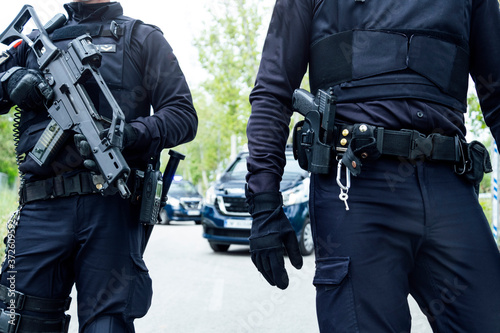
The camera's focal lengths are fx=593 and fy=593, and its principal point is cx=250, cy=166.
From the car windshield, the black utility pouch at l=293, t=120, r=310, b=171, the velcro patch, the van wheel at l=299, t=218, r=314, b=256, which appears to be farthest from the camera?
the car windshield

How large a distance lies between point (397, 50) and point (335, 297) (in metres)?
0.81

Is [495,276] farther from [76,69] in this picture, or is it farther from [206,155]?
[206,155]

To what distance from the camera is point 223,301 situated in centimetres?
591

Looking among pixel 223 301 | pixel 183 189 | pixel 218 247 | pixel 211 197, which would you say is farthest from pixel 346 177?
pixel 183 189

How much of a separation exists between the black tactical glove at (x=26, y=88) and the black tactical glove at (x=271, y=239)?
1.05 metres

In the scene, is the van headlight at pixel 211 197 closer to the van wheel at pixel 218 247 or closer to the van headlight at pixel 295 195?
the van wheel at pixel 218 247

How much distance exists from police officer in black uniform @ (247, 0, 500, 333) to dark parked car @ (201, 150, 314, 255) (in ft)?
22.7

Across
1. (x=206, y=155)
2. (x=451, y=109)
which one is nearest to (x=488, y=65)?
(x=451, y=109)

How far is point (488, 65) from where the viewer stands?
6.95ft

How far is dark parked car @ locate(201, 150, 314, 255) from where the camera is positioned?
9.09 m

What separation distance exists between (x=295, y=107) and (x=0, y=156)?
42.7m

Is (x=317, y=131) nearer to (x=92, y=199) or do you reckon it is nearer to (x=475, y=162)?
(x=475, y=162)

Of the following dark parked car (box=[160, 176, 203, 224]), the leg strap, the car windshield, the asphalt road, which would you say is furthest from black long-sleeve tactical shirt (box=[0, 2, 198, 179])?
the car windshield

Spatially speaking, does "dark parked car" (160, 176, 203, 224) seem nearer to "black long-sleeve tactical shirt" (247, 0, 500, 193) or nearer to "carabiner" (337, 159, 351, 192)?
"black long-sleeve tactical shirt" (247, 0, 500, 193)
